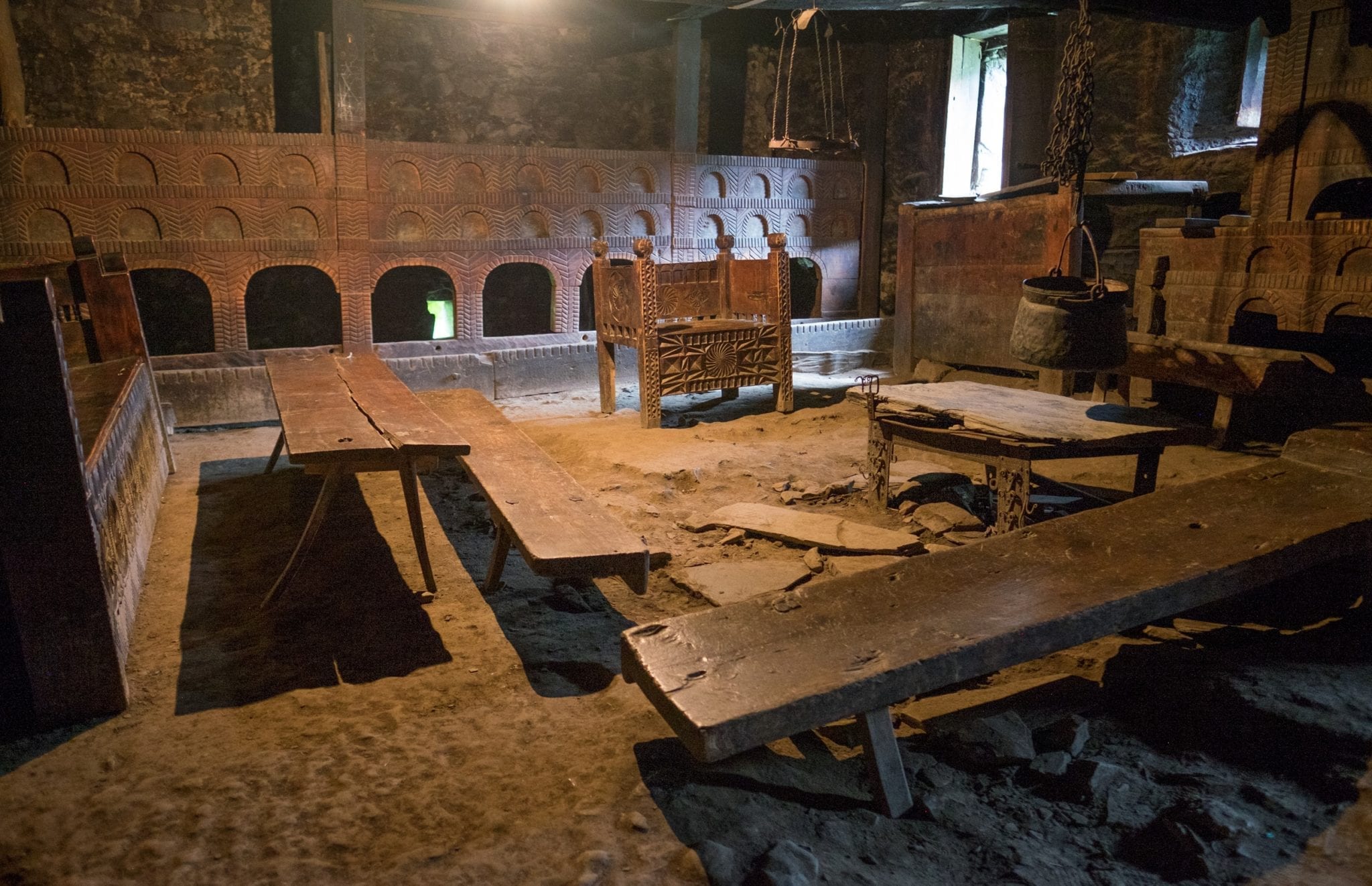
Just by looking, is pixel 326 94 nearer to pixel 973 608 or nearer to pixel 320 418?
pixel 320 418

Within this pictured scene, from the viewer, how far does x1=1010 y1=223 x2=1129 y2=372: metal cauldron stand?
13.4ft

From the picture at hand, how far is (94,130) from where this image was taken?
7.30 m

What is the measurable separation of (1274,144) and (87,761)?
829cm

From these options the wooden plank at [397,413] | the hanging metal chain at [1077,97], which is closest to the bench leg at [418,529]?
the wooden plank at [397,413]

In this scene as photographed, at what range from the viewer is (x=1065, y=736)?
2697mm

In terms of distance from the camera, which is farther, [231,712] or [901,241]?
[901,241]

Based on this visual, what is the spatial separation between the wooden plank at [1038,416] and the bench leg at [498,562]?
2301mm

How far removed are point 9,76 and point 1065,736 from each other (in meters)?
9.78

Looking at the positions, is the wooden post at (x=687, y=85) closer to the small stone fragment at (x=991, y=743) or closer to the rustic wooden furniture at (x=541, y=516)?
the rustic wooden furniture at (x=541, y=516)

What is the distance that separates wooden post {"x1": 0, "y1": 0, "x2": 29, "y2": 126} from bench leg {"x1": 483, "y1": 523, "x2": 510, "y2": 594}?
688 centimetres

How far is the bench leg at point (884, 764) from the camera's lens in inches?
92.1

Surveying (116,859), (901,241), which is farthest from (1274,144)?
(116,859)

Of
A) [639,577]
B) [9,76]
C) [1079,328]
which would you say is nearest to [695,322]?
[1079,328]

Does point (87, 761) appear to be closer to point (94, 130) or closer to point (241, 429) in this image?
point (241, 429)
